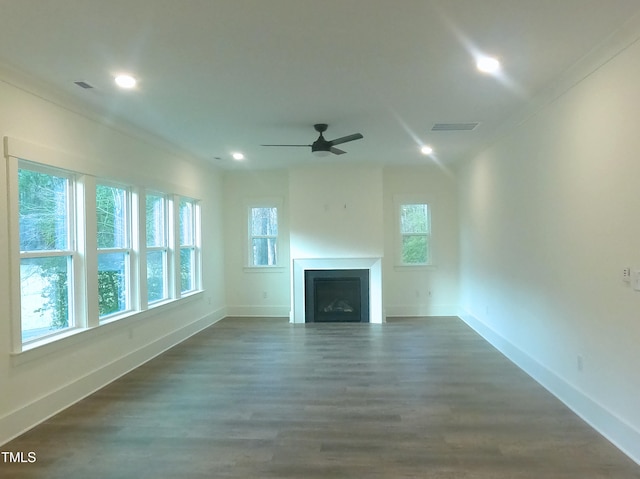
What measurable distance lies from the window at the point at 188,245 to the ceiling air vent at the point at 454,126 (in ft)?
11.8

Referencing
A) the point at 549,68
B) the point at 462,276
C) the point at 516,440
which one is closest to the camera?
the point at 516,440

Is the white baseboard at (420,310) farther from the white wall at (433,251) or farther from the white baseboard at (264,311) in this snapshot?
the white baseboard at (264,311)

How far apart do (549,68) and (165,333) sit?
4.91 meters

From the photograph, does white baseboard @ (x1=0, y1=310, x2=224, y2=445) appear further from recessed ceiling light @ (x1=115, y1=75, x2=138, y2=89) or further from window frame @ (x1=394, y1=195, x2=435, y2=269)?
window frame @ (x1=394, y1=195, x2=435, y2=269)

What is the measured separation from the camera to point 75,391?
3.53m

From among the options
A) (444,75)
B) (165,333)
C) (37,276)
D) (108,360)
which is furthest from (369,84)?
(165,333)

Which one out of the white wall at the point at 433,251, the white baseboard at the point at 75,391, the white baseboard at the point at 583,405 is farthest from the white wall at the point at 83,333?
Answer: the white baseboard at the point at 583,405

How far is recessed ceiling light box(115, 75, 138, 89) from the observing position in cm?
307

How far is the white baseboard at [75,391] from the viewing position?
2.88 m

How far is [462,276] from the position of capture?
6898 mm

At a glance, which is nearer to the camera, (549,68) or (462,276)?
(549,68)

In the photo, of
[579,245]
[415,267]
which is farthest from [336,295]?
[579,245]

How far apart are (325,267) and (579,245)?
4299mm

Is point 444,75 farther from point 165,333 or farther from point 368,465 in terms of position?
point 165,333
